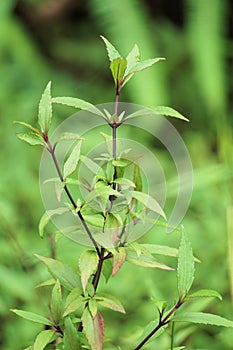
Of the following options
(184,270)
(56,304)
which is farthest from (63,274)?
(184,270)

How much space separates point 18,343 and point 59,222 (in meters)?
0.37

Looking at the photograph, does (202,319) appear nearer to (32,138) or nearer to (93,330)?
(93,330)

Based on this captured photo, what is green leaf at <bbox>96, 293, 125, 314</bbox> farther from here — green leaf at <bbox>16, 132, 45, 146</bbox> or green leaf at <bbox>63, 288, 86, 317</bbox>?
green leaf at <bbox>16, 132, 45, 146</bbox>

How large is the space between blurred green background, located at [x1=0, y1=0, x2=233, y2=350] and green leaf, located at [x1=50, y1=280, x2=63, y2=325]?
7.1 inches

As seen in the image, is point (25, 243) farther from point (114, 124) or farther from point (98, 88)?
point (98, 88)

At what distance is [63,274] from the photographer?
0.81 m

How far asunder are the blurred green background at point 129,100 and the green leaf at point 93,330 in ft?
0.73

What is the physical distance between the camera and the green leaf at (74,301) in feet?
2.47

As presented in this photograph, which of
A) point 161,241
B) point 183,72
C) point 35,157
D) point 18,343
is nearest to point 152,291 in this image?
point 18,343

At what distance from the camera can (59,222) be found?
1556 millimetres

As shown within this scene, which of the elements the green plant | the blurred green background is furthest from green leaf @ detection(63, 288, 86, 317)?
the blurred green background

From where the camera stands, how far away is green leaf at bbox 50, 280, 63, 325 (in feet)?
2.64

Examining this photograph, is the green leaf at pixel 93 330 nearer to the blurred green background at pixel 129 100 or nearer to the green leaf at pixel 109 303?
the green leaf at pixel 109 303

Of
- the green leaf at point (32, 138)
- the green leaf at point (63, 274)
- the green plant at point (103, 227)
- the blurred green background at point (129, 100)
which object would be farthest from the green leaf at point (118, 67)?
the blurred green background at point (129, 100)
